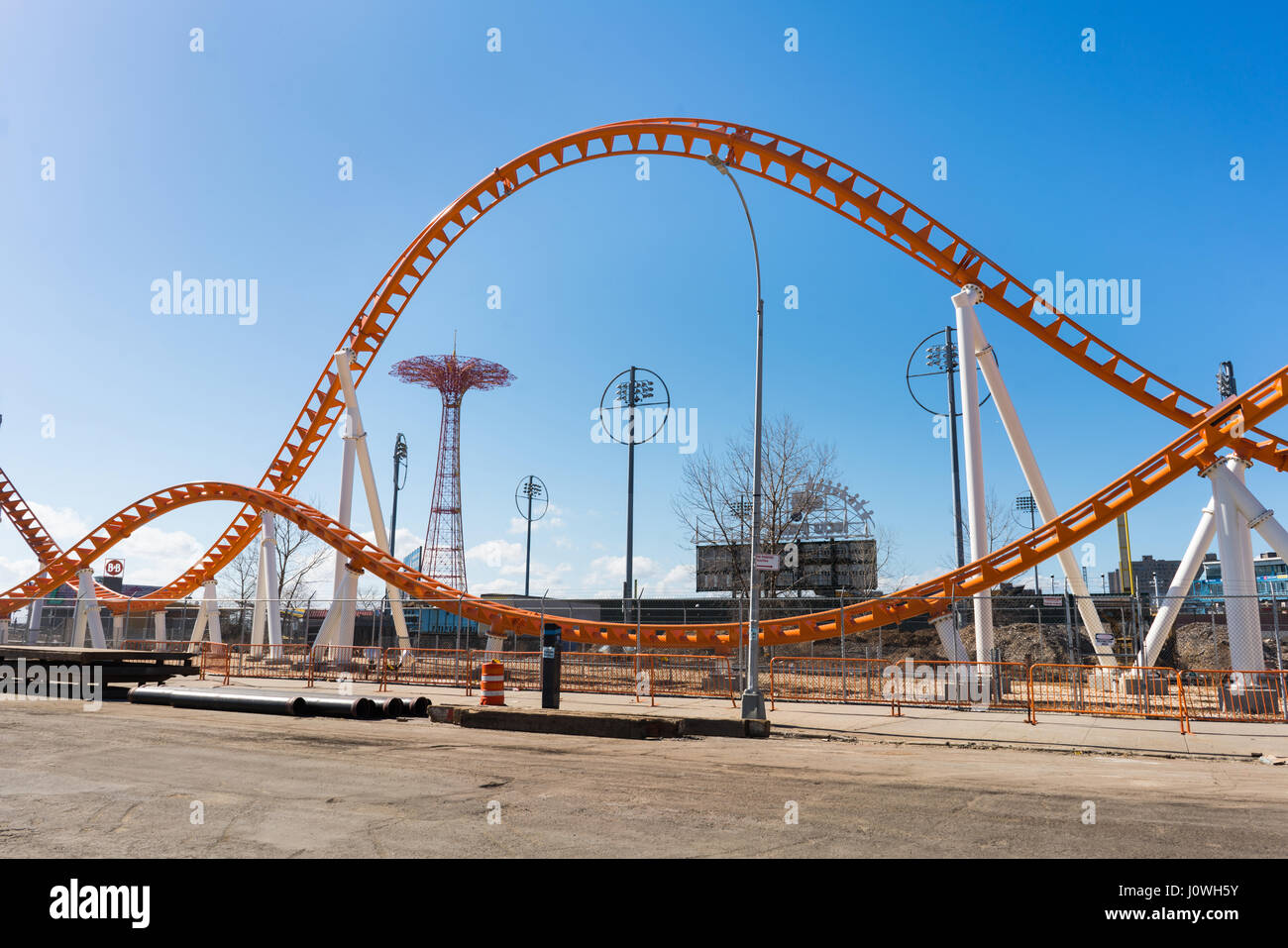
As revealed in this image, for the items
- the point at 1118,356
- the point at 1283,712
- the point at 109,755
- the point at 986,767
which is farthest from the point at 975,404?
the point at 109,755

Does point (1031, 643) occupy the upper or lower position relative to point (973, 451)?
lower

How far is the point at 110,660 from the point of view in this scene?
2156 cm

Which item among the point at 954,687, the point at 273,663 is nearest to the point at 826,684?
the point at 954,687

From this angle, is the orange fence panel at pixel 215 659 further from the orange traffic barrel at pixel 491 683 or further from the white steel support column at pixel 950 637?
the white steel support column at pixel 950 637

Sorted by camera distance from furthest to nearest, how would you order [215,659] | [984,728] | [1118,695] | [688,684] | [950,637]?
[215,659]
[688,684]
[950,637]
[1118,695]
[984,728]

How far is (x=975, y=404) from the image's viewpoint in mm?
21125

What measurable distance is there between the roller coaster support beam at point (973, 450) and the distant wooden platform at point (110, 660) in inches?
815

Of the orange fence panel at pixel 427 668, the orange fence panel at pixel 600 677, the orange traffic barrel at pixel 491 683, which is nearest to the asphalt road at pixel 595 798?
the orange traffic barrel at pixel 491 683

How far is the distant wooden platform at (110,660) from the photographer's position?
70.9 feet

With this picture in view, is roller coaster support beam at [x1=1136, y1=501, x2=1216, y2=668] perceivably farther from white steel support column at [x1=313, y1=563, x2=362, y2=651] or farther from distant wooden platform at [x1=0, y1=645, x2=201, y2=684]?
distant wooden platform at [x1=0, y1=645, x2=201, y2=684]

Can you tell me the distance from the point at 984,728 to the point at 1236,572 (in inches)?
275

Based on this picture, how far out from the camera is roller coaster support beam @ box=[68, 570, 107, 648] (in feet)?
102

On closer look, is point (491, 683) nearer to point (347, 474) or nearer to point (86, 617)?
point (347, 474)
